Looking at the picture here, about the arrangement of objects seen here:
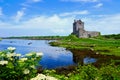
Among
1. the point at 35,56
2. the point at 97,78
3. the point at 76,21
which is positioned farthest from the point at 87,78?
the point at 76,21

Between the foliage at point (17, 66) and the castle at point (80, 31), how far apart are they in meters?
155

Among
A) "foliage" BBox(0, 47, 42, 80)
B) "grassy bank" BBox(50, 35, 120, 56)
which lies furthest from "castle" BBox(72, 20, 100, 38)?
"foliage" BBox(0, 47, 42, 80)

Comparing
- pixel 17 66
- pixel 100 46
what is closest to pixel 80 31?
pixel 100 46

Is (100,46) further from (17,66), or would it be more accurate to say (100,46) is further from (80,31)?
(17,66)

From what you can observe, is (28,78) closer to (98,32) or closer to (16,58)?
(16,58)

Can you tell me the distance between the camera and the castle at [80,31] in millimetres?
168875

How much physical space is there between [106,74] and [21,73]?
7512mm

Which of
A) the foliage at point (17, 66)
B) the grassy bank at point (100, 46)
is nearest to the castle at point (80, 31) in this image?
the grassy bank at point (100, 46)

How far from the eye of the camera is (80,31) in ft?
554

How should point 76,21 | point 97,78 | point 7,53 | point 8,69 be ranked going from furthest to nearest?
1. point 76,21
2. point 97,78
3. point 7,53
4. point 8,69

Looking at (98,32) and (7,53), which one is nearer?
(7,53)

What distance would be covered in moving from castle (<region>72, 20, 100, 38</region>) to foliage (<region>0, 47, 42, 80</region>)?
6111 inches

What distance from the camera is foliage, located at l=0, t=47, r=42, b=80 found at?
12.6 metres

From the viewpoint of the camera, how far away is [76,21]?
182 m
